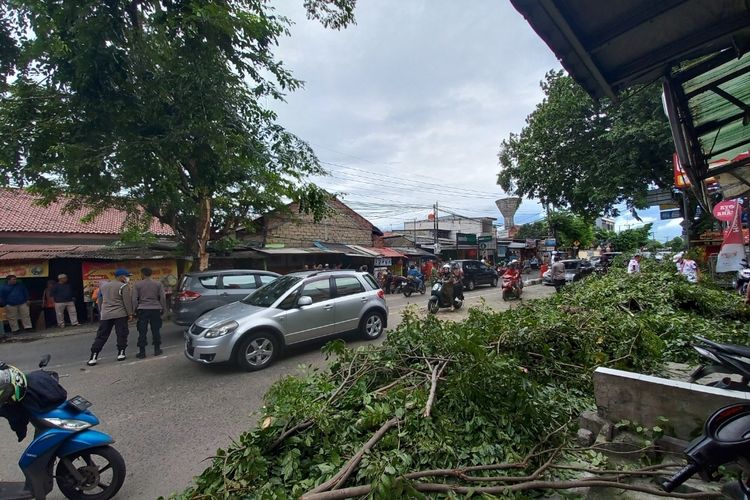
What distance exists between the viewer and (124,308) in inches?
247

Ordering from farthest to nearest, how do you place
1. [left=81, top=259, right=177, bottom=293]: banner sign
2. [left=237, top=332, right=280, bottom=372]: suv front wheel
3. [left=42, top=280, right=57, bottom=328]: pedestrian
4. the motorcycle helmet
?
[left=81, top=259, right=177, bottom=293]: banner sign → [left=42, top=280, right=57, bottom=328]: pedestrian → [left=237, top=332, right=280, bottom=372]: suv front wheel → the motorcycle helmet

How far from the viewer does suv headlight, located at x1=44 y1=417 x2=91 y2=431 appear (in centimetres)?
257

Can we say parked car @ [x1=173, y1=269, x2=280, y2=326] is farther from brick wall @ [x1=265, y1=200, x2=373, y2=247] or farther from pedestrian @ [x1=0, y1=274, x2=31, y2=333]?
brick wall @ [x1=265, y1=200, x2=373, y2=247]

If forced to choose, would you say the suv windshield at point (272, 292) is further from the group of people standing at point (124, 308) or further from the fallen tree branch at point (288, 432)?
the fallen tree branch at point (288, 432)

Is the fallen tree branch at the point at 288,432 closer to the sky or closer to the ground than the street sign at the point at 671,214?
closer to the ground

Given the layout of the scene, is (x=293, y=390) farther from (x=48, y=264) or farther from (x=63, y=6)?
(x=48, y=264)

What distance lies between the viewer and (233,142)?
755 centimetres

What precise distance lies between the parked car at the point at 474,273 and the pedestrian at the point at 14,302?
15.8 m

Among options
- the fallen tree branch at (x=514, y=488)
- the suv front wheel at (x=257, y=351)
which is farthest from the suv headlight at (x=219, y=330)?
the fallen tree branch at (x=514, y=488)

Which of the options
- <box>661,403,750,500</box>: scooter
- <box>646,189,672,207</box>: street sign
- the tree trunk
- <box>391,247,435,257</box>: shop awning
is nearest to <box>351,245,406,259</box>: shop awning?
<box>391,247,435,257</box>: shop awning

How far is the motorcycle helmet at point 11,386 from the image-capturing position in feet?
7.98

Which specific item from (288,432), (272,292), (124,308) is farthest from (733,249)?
(124,308)

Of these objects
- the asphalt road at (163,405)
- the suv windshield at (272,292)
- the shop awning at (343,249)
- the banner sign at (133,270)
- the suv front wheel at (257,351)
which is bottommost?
the asphalt road at (163,405)

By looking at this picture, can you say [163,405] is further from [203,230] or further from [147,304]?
[203,230]
